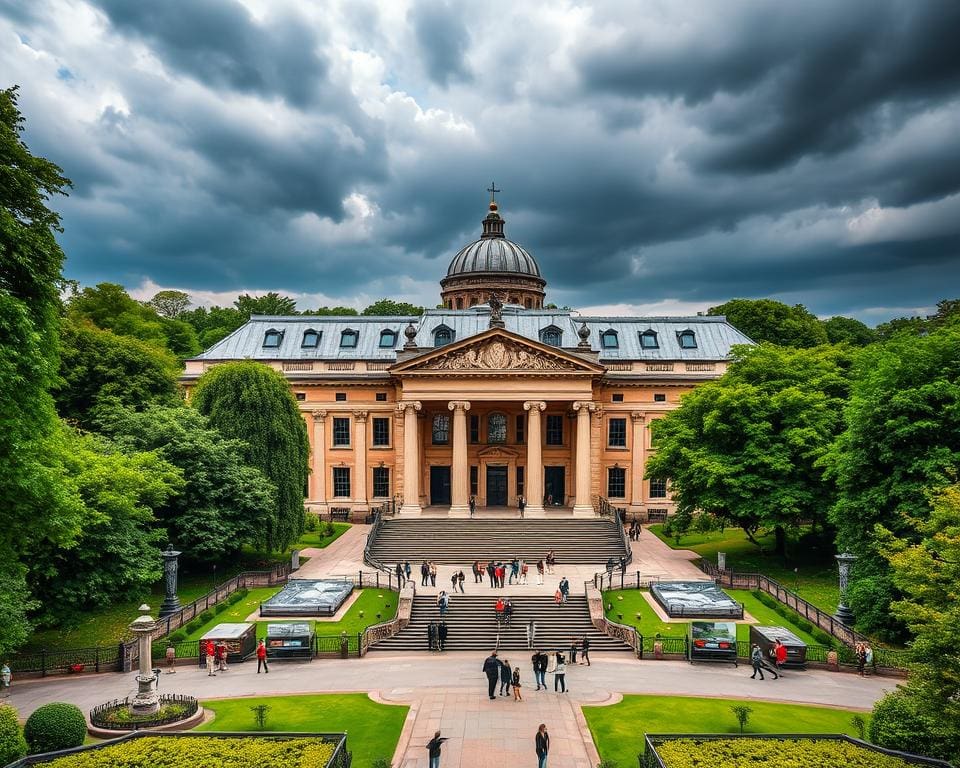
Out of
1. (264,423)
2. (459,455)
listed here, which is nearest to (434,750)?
(264,423)

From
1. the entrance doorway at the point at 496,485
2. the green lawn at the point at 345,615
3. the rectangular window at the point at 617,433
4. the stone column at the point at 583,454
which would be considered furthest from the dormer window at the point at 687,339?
the green lawn at the point at 345,615

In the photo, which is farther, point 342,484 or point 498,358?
point 342,484

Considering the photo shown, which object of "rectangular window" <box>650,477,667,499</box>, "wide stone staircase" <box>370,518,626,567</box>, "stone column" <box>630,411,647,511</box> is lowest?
"wide stone staircase" <box>370,518,626,567</box>

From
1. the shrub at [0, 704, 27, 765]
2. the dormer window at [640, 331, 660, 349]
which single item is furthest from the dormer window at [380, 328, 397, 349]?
the shrub at [0, 704, 27, 765]

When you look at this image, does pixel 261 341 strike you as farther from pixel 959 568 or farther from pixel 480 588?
pixel 959 568

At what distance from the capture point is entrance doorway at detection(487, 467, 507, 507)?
181 feet

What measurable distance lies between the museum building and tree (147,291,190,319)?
2303 inches

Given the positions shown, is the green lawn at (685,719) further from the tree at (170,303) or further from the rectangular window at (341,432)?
the tree at (170,303)

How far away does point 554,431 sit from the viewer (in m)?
55.7

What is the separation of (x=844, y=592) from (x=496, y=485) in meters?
28.9

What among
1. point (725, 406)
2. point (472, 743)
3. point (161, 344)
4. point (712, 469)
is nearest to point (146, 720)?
point (472, 743)

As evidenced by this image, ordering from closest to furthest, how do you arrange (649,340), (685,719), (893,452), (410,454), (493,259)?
(685,719)
(893,452)
(410,454)
(649,340)
(493,259)

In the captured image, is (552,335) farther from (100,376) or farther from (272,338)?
(100,376)

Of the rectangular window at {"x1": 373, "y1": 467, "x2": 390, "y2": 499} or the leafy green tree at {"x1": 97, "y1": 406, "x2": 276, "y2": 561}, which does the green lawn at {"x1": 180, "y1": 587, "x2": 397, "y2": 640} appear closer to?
the leafy green tree at {"x1": 97, "y1": 406, "x2": 276, "y2": 561}
